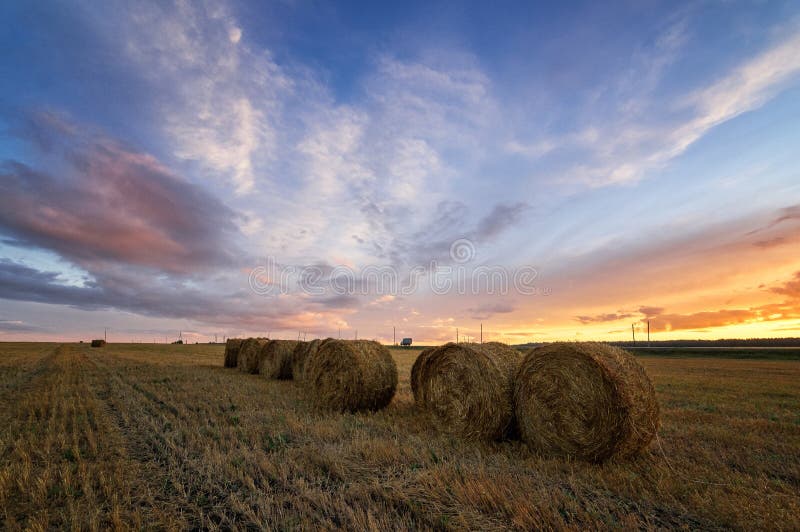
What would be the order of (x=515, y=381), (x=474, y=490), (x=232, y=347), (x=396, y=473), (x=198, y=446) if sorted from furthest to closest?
(x=232, y=347)
(x=515, y=381)
(x=198, y=446)
(x=396, y=473)
(x=474, y=490)

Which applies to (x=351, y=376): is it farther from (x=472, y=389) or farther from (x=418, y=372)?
(x=472, y=389)

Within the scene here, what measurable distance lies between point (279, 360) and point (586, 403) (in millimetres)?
13830

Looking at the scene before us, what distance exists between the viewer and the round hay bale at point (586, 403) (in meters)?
6.30

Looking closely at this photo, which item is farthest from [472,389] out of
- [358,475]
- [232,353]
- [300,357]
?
[232,353]

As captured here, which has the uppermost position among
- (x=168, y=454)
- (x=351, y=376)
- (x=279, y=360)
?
(x=351, y=376)

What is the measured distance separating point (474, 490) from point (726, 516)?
2550mm

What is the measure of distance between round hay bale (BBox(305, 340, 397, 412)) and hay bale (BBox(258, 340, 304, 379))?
20.4 feet

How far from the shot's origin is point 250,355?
67.9 feet

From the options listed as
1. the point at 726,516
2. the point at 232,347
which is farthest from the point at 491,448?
the point at 232,347

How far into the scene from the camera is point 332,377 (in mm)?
10961

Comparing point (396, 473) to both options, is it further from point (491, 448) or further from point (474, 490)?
point (491, 448)

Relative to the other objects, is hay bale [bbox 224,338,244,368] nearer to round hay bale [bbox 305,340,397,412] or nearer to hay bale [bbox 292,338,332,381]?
hay bale [bbox 292,338,332,381]

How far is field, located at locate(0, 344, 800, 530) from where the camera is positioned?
4.25 m

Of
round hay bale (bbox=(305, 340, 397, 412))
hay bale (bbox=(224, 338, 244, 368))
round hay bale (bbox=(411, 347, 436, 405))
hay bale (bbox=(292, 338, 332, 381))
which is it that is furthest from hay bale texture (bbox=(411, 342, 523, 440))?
hay bale (bbox=(224, 338, 244, 368))
